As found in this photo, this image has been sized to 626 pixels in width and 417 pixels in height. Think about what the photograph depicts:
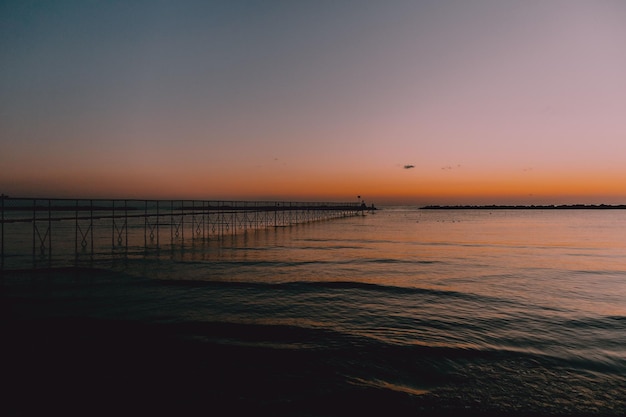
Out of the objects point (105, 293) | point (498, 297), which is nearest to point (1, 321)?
point (105, 293)

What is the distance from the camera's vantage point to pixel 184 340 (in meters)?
7.55

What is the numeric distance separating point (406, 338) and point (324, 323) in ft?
6.32

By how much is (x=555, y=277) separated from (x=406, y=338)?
10831mm

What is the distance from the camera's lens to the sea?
538 centimetres

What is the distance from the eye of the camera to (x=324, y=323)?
8883 millimetres

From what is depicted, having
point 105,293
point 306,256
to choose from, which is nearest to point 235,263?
point 306,256

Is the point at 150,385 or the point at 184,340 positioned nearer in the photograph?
the point at 150,385

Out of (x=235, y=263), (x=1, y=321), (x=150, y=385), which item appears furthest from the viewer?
(x=235, y=263)

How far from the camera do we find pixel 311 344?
7461 millimetres

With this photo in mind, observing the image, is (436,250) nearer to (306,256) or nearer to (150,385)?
(306,256)

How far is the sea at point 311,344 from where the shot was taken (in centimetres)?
538

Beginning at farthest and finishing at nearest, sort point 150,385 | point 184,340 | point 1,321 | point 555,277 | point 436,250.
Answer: point 436,250, point 555,277, point 1,321, point 184,340, point 150,385

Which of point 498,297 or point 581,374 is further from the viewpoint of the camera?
point 498,297

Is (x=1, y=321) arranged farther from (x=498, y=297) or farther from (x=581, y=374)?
(x=498, y=297)
